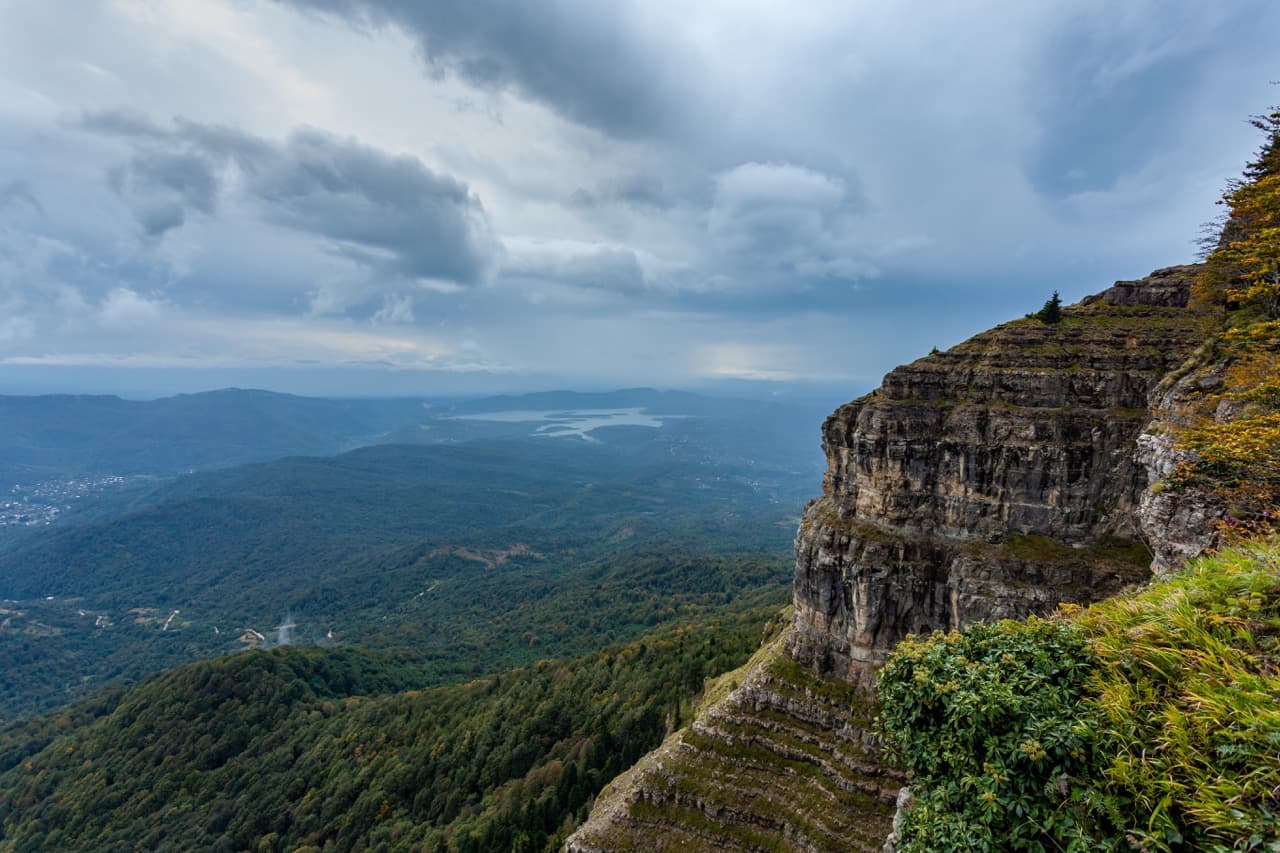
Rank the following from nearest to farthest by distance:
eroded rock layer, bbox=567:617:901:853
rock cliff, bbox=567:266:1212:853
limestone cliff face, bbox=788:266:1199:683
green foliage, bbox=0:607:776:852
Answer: eroded rock layer, bbox=567:617:901:853, rock cliff, bbox=567:266:1212:853, limestone cliff face, bbox=788:266:1199:683, green foliage, bbox=0:607:776:852

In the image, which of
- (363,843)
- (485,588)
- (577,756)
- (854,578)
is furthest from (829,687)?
(485,588)

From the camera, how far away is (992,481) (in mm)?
33656

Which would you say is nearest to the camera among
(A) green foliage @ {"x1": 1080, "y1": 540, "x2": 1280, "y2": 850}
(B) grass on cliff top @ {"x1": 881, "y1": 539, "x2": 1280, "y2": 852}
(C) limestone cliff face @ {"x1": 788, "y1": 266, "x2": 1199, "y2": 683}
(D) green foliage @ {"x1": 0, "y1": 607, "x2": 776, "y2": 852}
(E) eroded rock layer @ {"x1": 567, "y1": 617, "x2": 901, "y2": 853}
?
(A) green foliage @ {"x1": 1080, "y1": 540, "x2": 1280, "y2": 850}

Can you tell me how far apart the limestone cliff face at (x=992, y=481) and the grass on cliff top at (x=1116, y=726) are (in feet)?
77.1

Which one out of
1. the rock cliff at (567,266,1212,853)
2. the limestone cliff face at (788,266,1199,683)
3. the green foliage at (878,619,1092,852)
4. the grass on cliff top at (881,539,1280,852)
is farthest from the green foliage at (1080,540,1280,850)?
the limestone cliff face at (788,266,1199,683)

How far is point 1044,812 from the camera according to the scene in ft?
27.6

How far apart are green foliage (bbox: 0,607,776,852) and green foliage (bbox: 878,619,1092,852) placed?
43369 millimetres

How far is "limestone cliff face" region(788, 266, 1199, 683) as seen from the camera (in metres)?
31.0

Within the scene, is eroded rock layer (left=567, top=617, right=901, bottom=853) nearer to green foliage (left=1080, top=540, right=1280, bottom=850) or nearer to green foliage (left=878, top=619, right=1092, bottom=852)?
green foliage (left=878, top=619, right=1092, bottom=852)

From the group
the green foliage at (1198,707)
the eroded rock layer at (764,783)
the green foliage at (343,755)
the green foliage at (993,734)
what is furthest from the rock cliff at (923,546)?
the green foliage at (1198,707)

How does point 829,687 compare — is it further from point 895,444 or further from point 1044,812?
point 1044,812

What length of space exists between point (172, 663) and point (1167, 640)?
21971cm

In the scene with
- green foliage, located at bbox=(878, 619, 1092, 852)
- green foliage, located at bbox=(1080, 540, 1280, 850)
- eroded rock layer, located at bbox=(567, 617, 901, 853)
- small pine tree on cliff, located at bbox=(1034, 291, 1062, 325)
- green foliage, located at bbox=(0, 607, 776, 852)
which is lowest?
green foliage, located at bbox=(0, 607, 776, 852)

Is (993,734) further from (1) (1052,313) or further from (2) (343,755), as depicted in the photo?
(2) (343,755)
